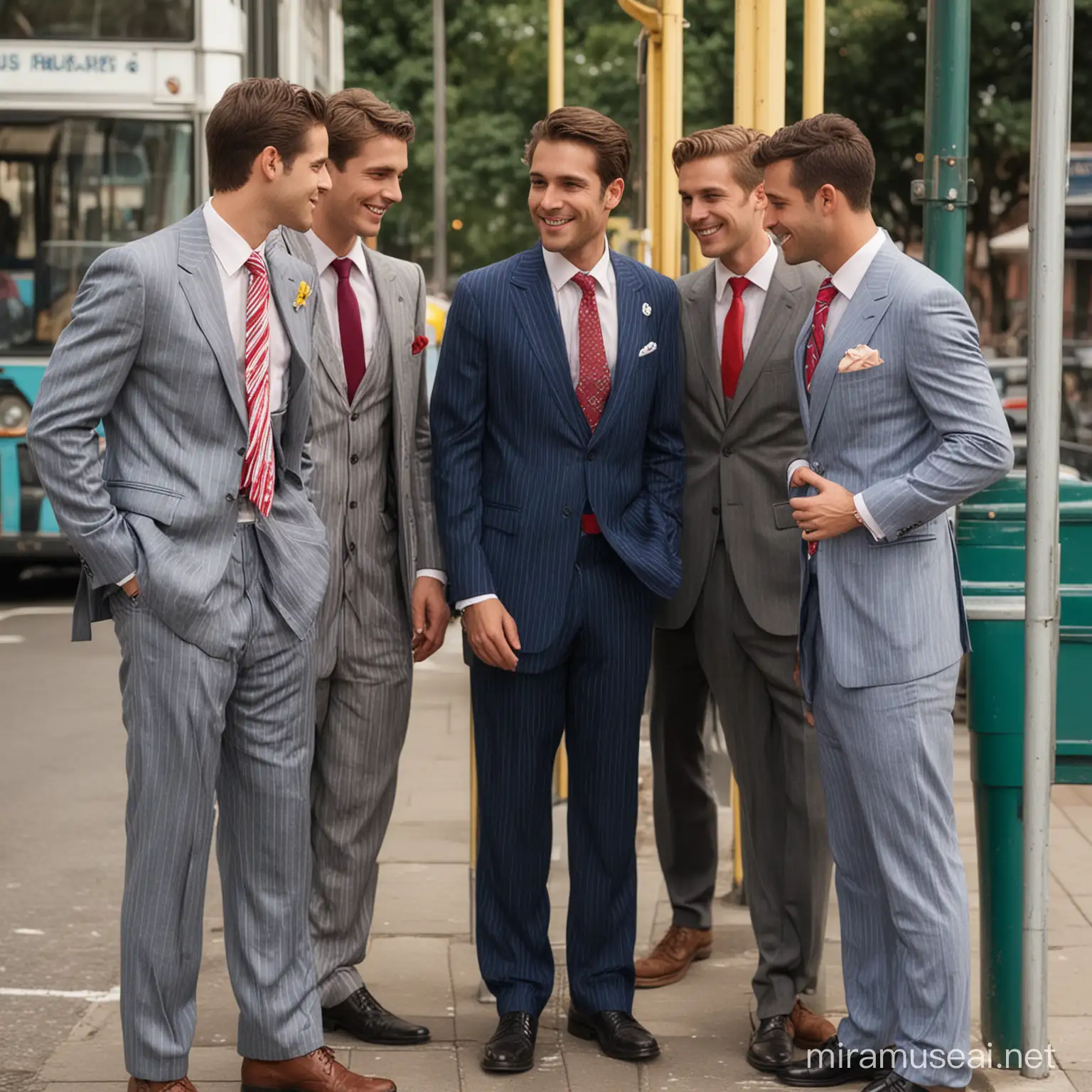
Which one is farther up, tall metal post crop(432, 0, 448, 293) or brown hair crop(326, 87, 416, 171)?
tall metal post crop(432, 0, 448, 293)

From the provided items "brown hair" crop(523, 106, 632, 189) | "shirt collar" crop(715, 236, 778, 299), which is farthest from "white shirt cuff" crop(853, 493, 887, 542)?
"brown hair" crop(523, 106, 632, 189)

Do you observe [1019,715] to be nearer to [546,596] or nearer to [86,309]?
[546,596]

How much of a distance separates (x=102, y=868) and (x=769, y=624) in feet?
9.82

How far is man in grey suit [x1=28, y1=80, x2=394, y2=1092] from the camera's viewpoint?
3.60 metres

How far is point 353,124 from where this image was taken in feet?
13.8

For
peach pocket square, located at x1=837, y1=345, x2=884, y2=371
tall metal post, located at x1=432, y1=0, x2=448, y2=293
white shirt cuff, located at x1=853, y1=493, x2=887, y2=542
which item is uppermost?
tall metal post, located at x1=432, y1=0, x2=448, y2=293

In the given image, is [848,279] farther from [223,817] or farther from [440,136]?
[440,136]

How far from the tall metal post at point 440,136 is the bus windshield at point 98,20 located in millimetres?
15936

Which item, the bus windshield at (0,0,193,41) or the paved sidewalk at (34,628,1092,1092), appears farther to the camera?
the bus windshield at (0,0,193,41)

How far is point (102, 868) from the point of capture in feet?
21.0

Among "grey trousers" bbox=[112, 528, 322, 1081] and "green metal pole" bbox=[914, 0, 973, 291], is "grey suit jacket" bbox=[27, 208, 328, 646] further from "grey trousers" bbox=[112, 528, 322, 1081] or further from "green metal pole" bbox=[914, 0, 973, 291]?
"green metal pole" bbox=[914, 0, 973, 291]

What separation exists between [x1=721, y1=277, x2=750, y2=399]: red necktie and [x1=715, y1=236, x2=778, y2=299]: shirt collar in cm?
1

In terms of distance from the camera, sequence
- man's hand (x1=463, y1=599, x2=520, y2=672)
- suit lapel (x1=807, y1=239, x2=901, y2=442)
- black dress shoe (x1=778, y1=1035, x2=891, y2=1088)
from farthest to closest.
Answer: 1. man's hand (x1=463, y1=599, x2=520, y2=672)
2. black dress shoe (x1=778, y1=1035, x2=891, y2=1088)
3. suit lapel (x1=807, y1=239, x2=901, y2=442)

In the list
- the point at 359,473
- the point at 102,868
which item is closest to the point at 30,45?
the point at 102,868
